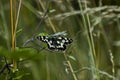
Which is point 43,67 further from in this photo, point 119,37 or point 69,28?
point 119,37

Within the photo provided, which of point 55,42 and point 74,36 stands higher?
point 55,42

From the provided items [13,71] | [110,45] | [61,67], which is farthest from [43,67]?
[13,71]

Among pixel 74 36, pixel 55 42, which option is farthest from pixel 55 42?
pixel 74 36

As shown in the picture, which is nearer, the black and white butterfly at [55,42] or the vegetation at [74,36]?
the black and white butterfly at [55,42]

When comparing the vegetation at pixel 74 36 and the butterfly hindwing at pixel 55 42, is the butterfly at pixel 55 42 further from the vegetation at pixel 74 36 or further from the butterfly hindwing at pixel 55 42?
the vegetation at pixel 74 36

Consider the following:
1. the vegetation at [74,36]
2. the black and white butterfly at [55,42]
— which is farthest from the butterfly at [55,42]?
the vegetation at [74,36]

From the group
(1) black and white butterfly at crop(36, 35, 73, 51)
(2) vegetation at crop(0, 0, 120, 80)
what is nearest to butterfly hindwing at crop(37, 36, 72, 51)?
(1) black and white butterfly at crop(36, 35, 73, 51)

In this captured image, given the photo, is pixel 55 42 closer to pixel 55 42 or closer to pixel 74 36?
pixel 55 42

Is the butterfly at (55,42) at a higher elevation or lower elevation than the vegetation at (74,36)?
higher

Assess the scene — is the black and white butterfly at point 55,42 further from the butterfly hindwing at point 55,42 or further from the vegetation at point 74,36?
the vegetation at point 74,36

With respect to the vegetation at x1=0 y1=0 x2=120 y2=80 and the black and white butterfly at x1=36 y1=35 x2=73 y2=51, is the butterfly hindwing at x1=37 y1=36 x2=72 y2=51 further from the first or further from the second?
the vegetation at x1=0 y1=0 x2=120 y2=80
